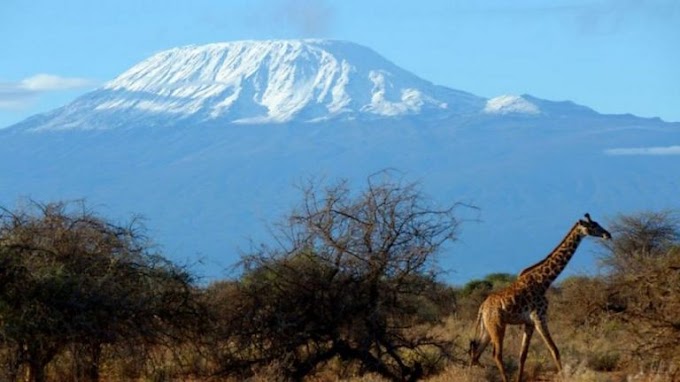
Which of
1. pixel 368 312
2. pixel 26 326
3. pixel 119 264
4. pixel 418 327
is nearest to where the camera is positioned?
pixel 26 326

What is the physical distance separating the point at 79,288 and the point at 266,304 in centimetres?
359

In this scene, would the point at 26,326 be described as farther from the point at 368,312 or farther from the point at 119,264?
the point at 368,312

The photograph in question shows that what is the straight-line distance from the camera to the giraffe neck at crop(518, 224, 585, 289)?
22.1m

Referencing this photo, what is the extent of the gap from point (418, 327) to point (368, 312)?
201 inches

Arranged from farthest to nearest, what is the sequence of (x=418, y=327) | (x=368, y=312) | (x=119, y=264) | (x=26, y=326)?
(x=418, y=327) < (x=368, y=312) < (x=119, y=264) < (x=26, y=326)

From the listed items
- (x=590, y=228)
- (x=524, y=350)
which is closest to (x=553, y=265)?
(x=590, y=228)

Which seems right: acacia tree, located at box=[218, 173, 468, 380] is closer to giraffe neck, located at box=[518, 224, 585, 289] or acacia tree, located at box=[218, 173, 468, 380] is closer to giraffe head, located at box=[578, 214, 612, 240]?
giraffe neck, located at box=[518, 224, 585, 289]

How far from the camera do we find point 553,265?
22391 mm

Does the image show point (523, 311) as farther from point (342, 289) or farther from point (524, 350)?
point (342, 289)

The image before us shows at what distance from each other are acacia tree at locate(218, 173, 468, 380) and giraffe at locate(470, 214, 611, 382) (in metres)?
0.81

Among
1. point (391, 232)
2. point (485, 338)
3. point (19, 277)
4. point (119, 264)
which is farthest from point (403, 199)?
point (19, 277)

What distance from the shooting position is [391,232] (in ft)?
73.7

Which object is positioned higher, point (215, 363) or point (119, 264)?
point (119, 264)

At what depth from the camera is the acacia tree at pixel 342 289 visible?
72.2ft
